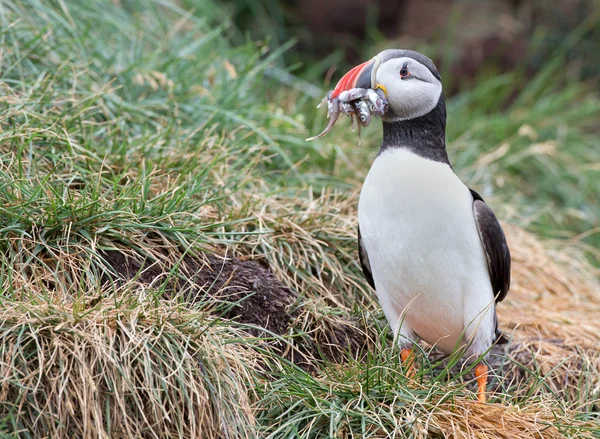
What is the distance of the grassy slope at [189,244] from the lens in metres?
2.79

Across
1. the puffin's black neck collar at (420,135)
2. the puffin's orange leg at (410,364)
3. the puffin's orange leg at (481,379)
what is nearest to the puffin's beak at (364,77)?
the puffin's black neck collar at (420,135)

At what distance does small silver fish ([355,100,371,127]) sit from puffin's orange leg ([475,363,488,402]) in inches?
46.1

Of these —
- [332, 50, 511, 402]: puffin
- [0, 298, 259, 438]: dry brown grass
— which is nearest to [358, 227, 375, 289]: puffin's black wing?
[332, 50, 511, 402]: puffin

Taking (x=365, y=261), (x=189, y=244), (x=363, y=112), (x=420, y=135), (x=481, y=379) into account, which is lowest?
(x=481, y=379)

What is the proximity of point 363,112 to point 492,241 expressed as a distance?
78cm

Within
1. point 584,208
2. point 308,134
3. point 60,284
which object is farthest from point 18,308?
point 584,208

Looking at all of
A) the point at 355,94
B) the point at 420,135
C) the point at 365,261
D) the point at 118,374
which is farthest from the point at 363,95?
the point at 118,374

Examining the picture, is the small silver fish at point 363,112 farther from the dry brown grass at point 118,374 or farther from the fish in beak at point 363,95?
the dry brown grass at point 118,374

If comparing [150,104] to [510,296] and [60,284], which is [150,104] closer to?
[60,284]

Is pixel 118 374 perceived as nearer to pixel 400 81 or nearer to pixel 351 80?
pixel 351 80

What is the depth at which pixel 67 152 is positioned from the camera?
154 inches

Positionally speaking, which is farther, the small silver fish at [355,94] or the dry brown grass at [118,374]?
the small silver fish at [355,94]

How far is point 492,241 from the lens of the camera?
340cm

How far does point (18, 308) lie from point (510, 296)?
3.04 metres
